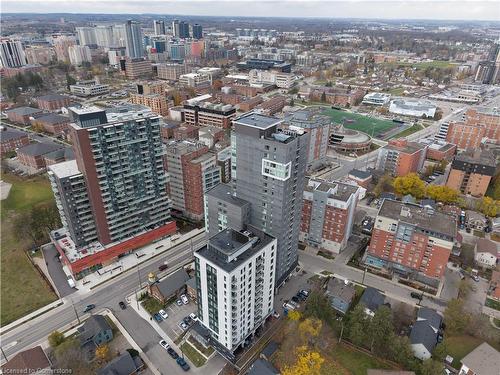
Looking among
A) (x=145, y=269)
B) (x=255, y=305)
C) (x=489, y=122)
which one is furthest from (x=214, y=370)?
(x=489, y=122)

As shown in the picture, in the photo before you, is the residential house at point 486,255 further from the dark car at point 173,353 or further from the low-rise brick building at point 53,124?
the low-rise brick building at point 53,124

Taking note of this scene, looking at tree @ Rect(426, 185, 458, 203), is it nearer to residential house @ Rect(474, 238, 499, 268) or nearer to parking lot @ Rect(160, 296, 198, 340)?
residential house @ Rect(474, 238, 499, 268)

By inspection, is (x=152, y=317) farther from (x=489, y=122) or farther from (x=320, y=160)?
(x=489, y=122)

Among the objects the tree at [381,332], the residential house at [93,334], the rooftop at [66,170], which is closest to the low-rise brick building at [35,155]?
the rooftop at [66,170]

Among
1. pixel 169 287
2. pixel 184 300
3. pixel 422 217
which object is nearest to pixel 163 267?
pixel 169 287

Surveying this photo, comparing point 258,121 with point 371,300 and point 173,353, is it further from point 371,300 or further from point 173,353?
point 173,353
